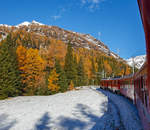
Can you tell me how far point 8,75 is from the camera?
3123cm

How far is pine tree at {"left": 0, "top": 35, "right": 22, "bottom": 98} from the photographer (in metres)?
28.5

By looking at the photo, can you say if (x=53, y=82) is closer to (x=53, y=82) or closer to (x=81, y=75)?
(x=53, y=82)

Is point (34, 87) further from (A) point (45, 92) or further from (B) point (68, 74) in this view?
(B) point (68, 74)

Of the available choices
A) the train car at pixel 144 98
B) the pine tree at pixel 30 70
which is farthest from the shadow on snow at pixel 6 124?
the pine tree at pixel 30 70

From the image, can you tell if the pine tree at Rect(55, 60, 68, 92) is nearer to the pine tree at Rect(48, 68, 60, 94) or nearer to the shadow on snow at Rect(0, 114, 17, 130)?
the pine tree at Rect(48, 68, 60, 94)

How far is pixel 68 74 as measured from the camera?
59094 millimetres

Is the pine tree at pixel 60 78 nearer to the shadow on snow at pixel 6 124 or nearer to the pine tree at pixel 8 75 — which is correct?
the pine tree at pixel 8 75

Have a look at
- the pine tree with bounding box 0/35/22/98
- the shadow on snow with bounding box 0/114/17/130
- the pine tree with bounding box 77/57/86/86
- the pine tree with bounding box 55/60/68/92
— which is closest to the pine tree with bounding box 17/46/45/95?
the pine tree with bounding box 0/35/22/98

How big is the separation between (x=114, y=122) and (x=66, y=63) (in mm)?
51555

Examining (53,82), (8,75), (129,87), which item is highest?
(8,75)

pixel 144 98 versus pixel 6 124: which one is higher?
pixel 144 98

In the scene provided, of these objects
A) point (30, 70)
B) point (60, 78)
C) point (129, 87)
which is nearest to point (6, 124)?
point (129, 87)

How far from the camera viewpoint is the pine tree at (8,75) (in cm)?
2847

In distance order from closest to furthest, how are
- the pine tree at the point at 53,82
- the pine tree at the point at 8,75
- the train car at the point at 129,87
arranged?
1. the train car at the point at 129,87
2. the pine tree at the point at 8,75
3. the pine tree at the point at 53,82
